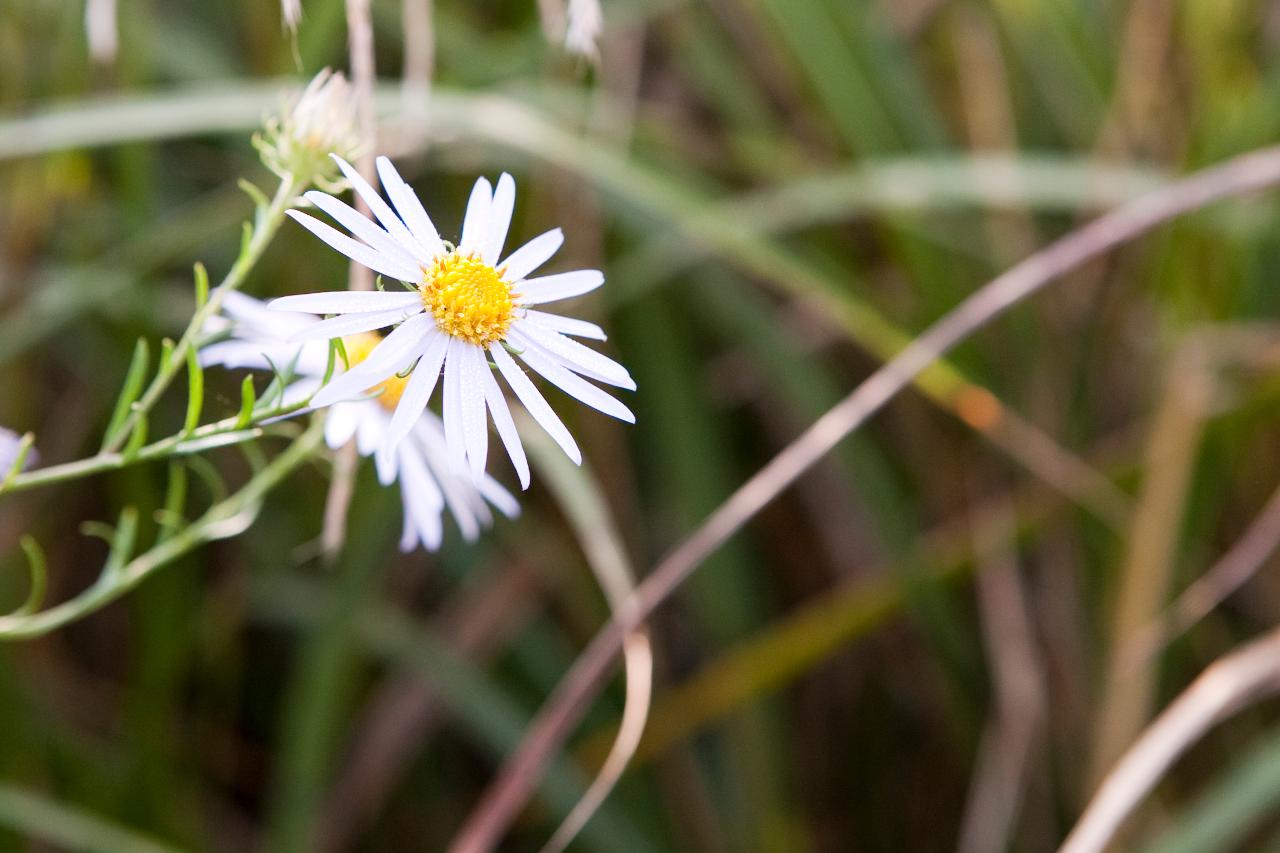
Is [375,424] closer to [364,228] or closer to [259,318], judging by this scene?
[259,318]

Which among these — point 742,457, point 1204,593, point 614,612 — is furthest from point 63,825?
point 1204,593

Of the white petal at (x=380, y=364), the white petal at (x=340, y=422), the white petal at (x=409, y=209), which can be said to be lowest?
the white petal at (x=380, y=364)

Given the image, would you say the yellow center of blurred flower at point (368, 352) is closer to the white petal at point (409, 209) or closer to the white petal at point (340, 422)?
the white petal at point (340, 422)

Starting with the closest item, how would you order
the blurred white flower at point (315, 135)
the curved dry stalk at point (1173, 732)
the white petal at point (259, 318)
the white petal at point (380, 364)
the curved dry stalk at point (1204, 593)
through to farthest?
the white petal at point (380, 364) < the blurred white flower at point (315, 135) < the white petal at point (259, 318) < the curved dry stalk at point (1173, 732) < the curved dry stalk at point (1204, 593)

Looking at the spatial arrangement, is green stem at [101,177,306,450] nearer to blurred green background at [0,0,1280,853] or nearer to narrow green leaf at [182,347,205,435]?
narrow green leaf at [182,347,205,435]

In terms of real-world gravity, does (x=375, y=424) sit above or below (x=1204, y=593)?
below

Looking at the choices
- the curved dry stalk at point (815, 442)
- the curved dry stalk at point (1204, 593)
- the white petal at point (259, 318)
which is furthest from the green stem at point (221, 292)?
the curved dry stalk at point (1204, 593)

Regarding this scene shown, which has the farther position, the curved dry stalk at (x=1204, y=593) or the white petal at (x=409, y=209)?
the curved dry stalk at (x=1204, y=593)

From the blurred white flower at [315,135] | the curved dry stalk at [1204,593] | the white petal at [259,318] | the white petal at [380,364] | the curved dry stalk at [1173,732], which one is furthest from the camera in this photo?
the curved dry stalk at [1204,593]
